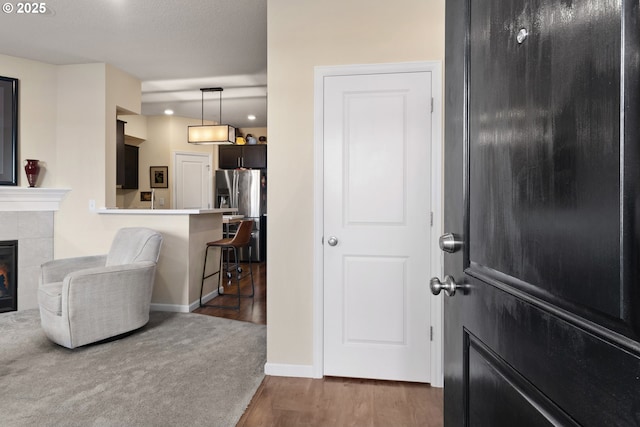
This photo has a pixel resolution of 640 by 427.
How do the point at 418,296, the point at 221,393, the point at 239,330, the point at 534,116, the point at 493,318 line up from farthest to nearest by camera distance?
the point at 239,330
the point at 418,296
the point at 221,393
the point at 493,318
the point at 534,116

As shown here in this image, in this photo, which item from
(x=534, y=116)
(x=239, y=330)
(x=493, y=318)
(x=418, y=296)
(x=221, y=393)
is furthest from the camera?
(x=239, y=330)

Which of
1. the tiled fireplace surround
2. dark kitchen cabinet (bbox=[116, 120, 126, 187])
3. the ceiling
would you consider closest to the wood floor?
the ceiling

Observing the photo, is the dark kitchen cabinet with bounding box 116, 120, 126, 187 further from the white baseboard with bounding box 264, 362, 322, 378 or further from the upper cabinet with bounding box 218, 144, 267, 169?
the white baseboard with bounding box 264, 362, 322, 378

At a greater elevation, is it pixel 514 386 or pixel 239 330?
pixel 514 386

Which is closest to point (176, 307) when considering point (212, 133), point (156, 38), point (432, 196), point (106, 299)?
point (106, 299)

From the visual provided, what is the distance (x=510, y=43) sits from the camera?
0.63 meters

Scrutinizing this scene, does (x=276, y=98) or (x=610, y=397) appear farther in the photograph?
(x=276, y=98)

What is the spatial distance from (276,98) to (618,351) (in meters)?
2.29

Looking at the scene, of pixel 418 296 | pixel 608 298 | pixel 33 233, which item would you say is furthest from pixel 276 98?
pixel 33 233

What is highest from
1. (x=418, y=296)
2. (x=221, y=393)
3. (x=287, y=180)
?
(x=287, y=180)

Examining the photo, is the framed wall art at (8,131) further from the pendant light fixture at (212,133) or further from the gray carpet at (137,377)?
the pendant light fixture at (212,133)

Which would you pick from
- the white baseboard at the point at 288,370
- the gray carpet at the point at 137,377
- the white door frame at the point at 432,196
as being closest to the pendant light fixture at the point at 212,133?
the gray carpet at the point at 137,377

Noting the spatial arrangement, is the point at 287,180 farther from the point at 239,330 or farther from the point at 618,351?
the point at 618,351

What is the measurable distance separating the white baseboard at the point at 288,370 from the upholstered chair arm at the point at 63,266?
84.0 inches
